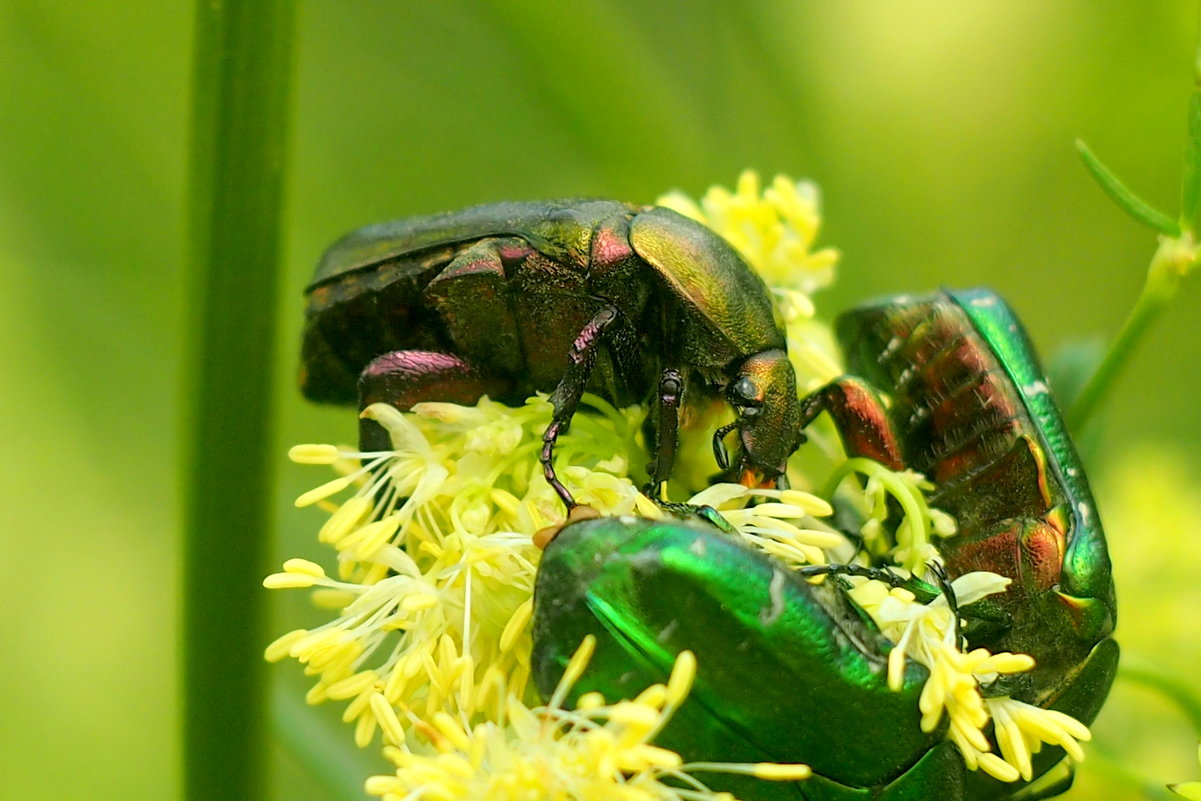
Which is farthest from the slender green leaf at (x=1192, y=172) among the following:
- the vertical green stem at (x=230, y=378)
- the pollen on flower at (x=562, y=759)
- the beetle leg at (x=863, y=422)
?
the vertical green stem at (x=230, y=378)

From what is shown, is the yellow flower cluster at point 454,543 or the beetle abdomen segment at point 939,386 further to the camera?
the beetle abdomen segment at point 939,386

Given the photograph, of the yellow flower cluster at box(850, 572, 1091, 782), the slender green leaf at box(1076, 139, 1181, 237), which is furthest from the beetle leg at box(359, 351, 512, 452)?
the slender green leaf at box(1076, 139, 1181, 237)

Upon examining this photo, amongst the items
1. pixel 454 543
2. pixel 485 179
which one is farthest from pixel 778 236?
pixel 485 179

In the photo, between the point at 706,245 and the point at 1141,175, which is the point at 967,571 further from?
the point at 1141,175

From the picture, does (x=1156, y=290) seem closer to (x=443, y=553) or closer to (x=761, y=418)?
(x=761, y=418)

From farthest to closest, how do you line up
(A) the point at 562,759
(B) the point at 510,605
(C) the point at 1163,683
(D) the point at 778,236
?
(D) the point at 778,236, (C) the point at 1163,683, (B) the point at 510,605, (A) the point at 562,759

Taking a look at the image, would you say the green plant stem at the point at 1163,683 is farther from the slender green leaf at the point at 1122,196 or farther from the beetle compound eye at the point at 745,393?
the beetle compound eye at the point at 745,393

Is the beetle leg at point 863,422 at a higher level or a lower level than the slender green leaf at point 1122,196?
lower
